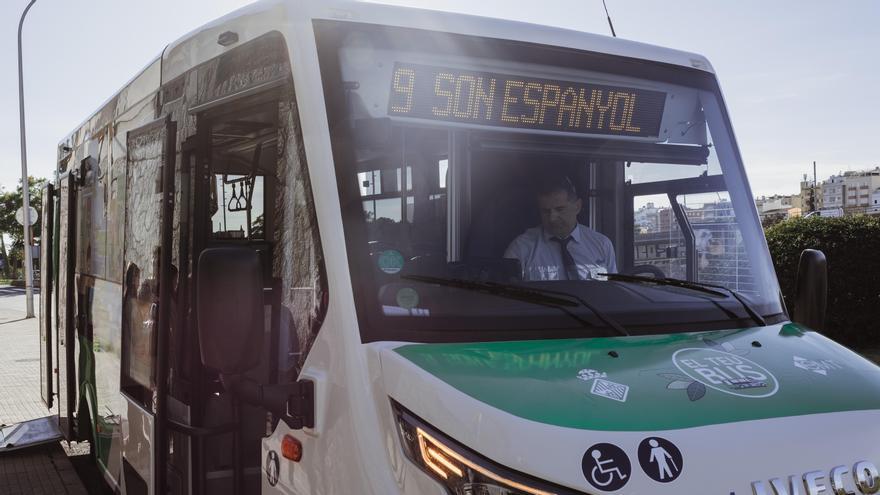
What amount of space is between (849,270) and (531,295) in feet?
35.7

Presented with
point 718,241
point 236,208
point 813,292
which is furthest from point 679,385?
point 236,208

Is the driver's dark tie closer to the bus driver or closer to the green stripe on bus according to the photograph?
the bus driver

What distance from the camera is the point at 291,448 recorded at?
282 cm

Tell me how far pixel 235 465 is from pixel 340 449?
43.8 inches

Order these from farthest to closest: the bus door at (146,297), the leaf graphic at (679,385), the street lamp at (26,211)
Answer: the street lamp at (26,211) < the bus door at (146,297) < the leaf graphic at (679,385)

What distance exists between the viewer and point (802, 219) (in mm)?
13109

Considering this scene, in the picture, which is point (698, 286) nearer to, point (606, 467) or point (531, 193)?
point (531, 193)

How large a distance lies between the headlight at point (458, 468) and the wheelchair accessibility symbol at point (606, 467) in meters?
0.07

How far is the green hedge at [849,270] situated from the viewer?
40.0 ft

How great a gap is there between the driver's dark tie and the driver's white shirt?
12 millimetres

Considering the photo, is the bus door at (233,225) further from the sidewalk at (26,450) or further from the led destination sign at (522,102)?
the sidewalk at (26,450)

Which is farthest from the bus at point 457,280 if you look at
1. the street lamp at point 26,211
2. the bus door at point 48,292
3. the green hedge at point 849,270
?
the street lamp at point 26,211

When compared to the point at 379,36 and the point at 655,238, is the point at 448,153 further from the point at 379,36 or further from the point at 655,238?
the point at 655,238

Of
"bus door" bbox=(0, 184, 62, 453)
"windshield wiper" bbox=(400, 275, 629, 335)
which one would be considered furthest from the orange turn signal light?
"bus door" bbox=(0, 184, 62, 453)
